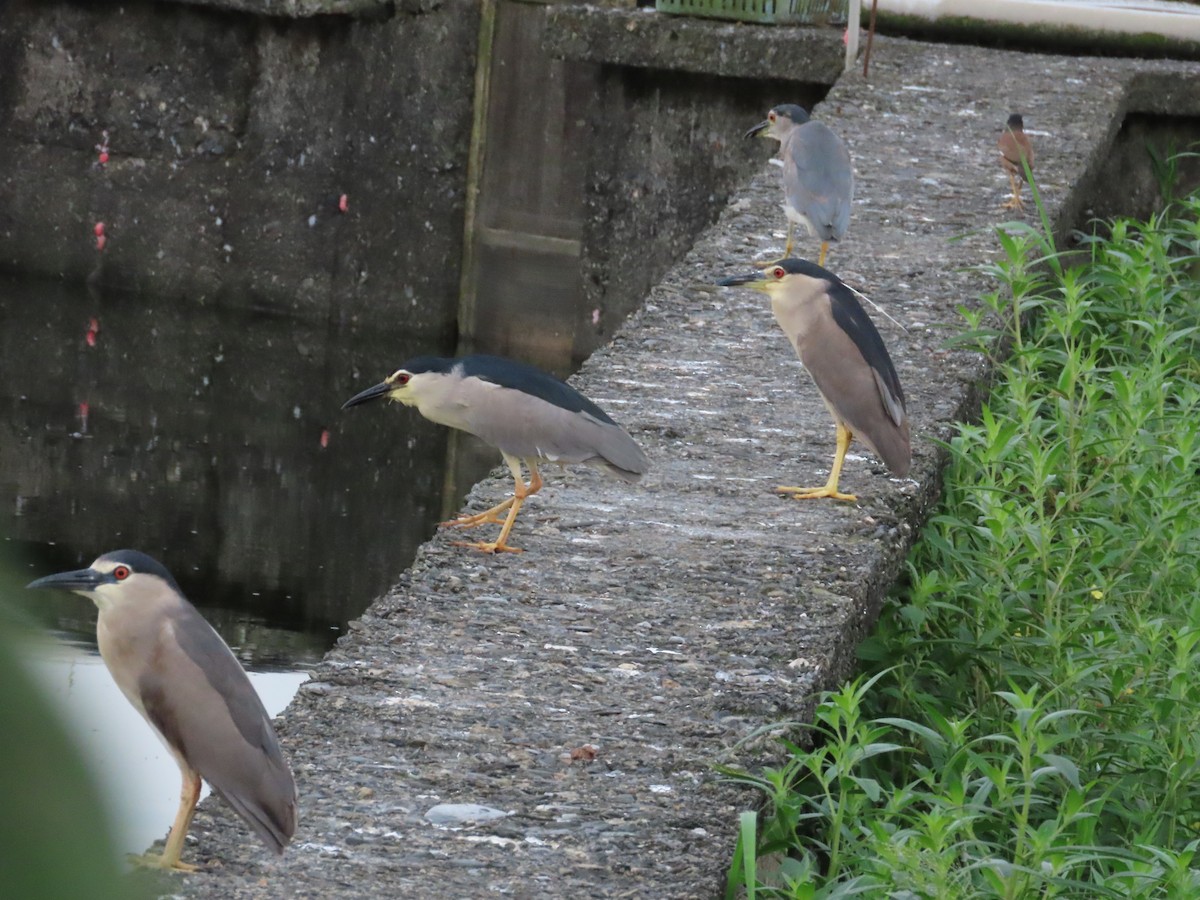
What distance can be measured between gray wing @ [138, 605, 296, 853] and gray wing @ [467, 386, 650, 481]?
1200 mm

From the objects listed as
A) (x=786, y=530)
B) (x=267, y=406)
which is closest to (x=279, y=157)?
(x=267, y=406)

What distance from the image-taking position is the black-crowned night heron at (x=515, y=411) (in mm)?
3270

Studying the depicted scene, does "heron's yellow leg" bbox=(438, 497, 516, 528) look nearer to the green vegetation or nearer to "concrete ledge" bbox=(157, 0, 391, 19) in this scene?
the green vegetation

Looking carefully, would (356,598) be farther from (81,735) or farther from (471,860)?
(81,735)

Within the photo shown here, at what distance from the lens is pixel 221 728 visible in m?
2.09

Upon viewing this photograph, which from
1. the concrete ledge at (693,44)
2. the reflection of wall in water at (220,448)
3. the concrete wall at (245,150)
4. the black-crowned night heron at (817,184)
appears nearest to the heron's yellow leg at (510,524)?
the black-crowned night heron at (817,184)

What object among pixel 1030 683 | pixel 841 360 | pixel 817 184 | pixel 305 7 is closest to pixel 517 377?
pixel 841 360

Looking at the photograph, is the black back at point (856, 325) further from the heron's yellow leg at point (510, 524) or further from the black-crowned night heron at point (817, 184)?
the black-crowned night heron at point (817, 184)

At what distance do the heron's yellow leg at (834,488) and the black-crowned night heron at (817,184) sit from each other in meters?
1.41

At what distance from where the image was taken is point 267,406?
8.95 metres

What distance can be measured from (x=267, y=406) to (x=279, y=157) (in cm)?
154

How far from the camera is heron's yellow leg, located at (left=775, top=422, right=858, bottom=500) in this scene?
3.74 m

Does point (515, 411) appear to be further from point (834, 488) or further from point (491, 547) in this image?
point (834, 488)

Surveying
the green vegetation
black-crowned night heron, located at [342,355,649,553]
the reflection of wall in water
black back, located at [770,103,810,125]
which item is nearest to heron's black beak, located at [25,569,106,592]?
the green vegetation
